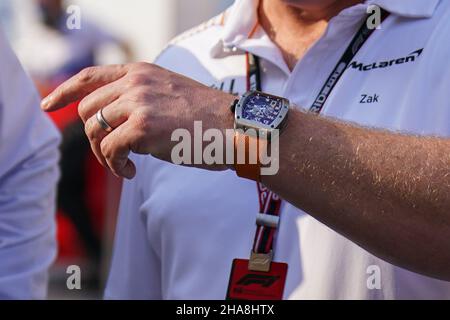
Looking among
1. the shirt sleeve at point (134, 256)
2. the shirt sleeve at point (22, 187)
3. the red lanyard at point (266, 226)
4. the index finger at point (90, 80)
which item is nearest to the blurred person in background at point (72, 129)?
the shirt sleeve at point (22, 187)

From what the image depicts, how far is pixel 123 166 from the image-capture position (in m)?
1.68

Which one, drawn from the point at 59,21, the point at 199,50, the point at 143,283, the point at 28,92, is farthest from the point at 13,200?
the point at 59,21

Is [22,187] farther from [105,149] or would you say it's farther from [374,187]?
[374,187]

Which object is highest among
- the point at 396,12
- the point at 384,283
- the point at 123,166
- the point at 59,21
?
the point at 396,12

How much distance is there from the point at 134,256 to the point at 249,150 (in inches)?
33.8

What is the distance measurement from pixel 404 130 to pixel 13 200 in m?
1.28

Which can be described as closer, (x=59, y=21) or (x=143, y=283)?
(x=143, y=283)

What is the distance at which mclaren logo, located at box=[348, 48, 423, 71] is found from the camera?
1960mm

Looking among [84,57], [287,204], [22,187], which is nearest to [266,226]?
[287,204]

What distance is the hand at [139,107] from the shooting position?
163 centimetres

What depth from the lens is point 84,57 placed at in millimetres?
6172

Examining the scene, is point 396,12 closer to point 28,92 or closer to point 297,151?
point 297,151

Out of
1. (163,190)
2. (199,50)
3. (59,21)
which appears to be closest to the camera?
(163,190)

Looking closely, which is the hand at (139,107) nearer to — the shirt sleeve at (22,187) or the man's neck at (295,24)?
the man's neck at (295,24)
